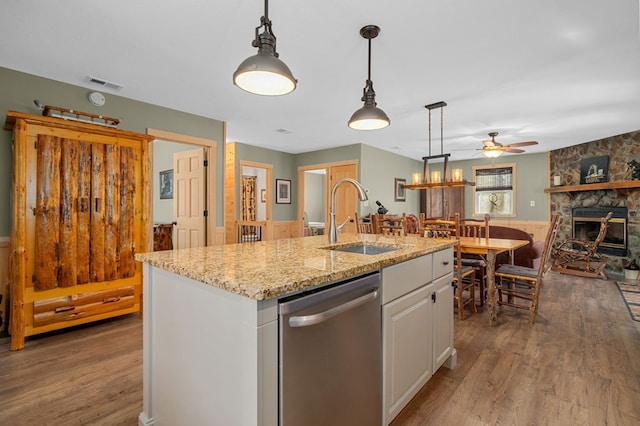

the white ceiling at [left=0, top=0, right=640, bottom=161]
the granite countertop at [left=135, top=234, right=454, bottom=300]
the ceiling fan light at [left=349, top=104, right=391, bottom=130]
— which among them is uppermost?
the white ceiling at [left=0, top=0, right=640, bottom=161]

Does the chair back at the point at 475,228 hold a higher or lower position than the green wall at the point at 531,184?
lower

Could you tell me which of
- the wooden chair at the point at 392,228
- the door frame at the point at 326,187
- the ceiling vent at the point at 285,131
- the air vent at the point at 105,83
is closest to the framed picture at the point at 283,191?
the door frame at the point at 326,187

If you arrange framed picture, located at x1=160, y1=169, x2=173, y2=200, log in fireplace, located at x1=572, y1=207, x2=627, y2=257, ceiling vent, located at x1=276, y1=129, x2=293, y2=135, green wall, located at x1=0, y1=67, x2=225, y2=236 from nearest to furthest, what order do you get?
green wall, located at x1=0, y1=67, x2=225, y2=236 → ceiling vent, located at x1=276, y1=129, x2=293, y2=135 → log in fireplace, located at x1=572, y1=207, x2=627, y2=257 → framed picture, located at x1=160, y1=169, x2=173, y2=200

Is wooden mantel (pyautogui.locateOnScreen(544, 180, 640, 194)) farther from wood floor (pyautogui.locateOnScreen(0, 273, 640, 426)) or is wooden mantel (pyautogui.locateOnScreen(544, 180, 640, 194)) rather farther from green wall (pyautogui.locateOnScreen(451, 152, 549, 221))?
wood floor (pyautogui.locateOnScreen(0, 273, 640, 426))

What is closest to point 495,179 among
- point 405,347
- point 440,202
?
point 440,202

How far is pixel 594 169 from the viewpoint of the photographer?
5.72 meters

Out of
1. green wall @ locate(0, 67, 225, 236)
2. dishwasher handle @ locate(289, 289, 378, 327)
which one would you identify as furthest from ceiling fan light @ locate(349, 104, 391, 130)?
green wall @ locate(0, 67, 225, 236)

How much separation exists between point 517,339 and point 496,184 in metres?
5.68

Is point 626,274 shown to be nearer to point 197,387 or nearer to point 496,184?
point 496,184

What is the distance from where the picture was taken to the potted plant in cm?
495

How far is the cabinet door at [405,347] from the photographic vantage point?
153 centimetres

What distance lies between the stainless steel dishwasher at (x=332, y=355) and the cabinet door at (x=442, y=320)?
0.68m

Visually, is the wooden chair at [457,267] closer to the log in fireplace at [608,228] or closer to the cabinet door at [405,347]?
the cabinet door at [405,347]

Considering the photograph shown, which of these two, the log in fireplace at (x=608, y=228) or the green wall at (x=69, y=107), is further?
the log in fireplace at (x=608, y=228)
